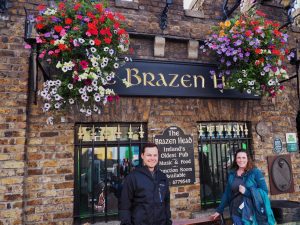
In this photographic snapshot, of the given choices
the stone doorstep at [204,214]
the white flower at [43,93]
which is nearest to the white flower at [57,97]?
the white flower at [43,93]

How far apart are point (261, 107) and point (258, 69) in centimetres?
108

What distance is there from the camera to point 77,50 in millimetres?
2961

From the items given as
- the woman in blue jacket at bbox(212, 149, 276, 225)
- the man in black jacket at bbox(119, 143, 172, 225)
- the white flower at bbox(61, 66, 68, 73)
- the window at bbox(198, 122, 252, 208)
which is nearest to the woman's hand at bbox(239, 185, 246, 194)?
the woman in blue jacket at bbox(212, 149, 276, 225)

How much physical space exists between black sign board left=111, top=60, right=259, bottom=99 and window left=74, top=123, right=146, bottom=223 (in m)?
0.60

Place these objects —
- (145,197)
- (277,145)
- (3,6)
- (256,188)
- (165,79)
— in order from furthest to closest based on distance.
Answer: (277,145) < (165,79) < (3,6) < (256,188) < (145,197)

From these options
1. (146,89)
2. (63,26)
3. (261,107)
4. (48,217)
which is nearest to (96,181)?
(48,217)

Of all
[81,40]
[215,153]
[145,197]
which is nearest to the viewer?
[145,197]

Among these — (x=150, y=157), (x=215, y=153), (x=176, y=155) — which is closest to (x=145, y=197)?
(x=150, y=157)

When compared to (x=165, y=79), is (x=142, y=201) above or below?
below

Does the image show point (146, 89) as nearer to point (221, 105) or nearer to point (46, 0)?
point (221, 105)

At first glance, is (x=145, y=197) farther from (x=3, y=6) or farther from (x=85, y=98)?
(x=3, y=6)

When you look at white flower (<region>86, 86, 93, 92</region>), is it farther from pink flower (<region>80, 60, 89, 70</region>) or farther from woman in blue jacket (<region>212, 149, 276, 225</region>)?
woman in blue jacket (<region>212, 149, 276, 225</region>)

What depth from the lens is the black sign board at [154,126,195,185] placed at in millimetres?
3955

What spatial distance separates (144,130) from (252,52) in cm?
196
